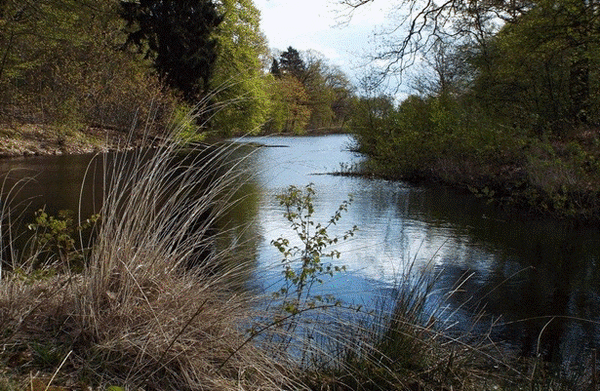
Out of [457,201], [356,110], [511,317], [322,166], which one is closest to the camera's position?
[511,317]

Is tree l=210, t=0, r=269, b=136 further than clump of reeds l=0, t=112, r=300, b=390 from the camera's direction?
Yes

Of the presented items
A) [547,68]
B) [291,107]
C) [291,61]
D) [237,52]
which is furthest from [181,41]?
[291,61]

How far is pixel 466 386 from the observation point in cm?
340

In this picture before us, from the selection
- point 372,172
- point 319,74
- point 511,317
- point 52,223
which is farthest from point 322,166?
point 319,74

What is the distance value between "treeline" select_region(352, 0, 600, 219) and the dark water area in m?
0.94

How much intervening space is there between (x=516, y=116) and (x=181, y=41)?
636 inches

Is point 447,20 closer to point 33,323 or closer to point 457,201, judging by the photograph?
point 457,201

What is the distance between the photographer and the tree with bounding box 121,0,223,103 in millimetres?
26625

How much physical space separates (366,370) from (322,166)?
1836 centimetres

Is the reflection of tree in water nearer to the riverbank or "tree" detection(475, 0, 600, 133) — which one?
Result: "tree" detection(475, 0, 600, 133)

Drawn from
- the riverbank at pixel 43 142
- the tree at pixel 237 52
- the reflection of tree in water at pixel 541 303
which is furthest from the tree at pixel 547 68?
the tree at pixel 237 52

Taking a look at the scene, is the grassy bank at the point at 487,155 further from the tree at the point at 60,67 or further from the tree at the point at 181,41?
the tree at the point at 181,41

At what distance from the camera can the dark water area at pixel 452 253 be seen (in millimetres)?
5469

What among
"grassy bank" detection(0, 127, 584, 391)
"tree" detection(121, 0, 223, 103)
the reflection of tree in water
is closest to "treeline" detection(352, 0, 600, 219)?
the reflection of tree in water
